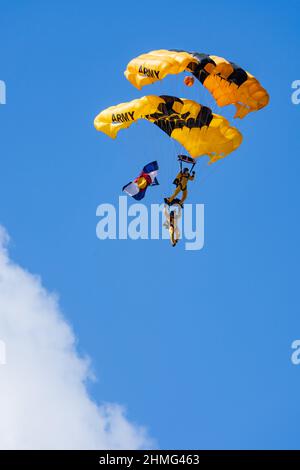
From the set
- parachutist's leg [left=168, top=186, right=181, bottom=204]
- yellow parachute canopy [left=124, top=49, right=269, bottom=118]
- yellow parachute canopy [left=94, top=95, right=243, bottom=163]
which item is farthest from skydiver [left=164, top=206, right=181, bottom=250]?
yellow parachute canopy [left=124, top=49, right=269, bottom=118]

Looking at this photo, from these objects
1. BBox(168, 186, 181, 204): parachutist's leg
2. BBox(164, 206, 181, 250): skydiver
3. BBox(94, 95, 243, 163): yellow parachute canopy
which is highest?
BBox(94, 95, 243, 163): yellow parachute canopy

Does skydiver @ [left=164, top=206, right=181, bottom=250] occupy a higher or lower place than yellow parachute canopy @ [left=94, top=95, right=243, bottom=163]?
lower

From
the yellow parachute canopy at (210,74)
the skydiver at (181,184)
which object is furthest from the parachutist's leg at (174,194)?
the yellow parachute canopy at (210,74)

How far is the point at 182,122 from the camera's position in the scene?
6481 cm

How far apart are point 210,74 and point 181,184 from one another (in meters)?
4.84

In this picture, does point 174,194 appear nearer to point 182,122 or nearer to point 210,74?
point 182,122

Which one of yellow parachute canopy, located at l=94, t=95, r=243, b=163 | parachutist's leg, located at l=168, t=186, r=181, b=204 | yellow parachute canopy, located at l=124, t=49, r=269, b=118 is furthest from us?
parachutist's leg, located at l=168, t=186, r=181, b=204

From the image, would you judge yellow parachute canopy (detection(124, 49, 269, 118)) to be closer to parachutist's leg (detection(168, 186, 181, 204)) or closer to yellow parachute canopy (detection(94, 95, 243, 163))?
yellow parachute canopy (detection(94, 95, 243, 163))

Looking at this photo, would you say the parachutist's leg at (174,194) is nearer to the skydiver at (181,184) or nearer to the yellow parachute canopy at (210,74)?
the skydiver at (181,184)

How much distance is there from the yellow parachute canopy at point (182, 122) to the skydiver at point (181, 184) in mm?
850

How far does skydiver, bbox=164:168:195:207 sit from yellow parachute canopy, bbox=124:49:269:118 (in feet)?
10.3

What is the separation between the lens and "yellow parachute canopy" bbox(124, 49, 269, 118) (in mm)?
61594
